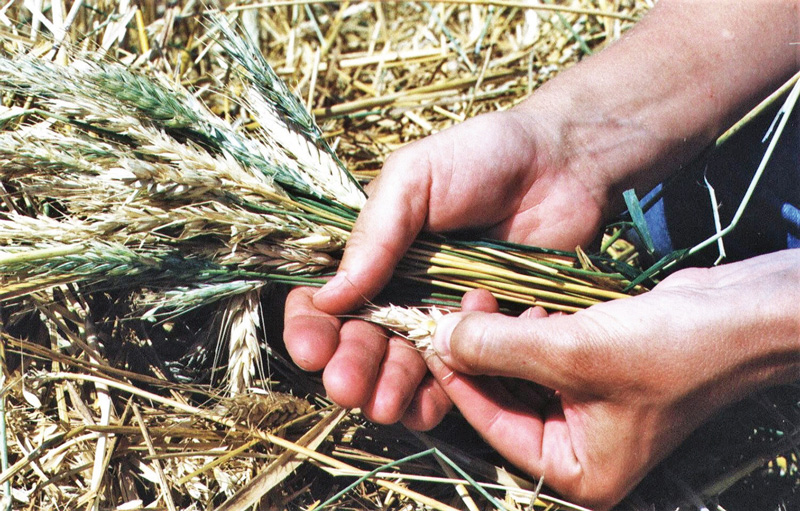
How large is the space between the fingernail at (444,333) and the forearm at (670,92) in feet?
1.83

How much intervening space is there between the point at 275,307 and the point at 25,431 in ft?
1.95

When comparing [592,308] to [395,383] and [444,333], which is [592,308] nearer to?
[444,333]

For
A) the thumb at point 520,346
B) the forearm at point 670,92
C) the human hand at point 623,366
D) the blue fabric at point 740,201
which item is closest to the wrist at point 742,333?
the human hand at point 623,366

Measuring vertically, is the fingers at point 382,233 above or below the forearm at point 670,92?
below

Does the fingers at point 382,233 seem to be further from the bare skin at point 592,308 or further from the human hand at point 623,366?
the human hand at point 623,366

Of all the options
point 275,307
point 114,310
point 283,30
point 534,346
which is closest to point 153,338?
point 114,310

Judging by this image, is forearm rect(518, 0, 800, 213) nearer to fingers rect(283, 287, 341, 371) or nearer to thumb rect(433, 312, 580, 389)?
thumb rect(433, 312, 580, 389)

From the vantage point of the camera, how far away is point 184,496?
1.55 metres

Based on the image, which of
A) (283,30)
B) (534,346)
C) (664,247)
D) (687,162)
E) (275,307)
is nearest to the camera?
(534,346)

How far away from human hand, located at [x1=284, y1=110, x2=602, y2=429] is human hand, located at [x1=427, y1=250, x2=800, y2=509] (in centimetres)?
13

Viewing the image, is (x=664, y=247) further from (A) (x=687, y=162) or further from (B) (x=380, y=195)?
(B) (x=380, y=195)

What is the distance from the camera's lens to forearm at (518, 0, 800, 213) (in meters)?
1.78

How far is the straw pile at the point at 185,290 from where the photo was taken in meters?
1.40

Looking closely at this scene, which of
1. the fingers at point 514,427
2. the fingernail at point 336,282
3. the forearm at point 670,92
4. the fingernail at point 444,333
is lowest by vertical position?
the fingers at point 514,427
